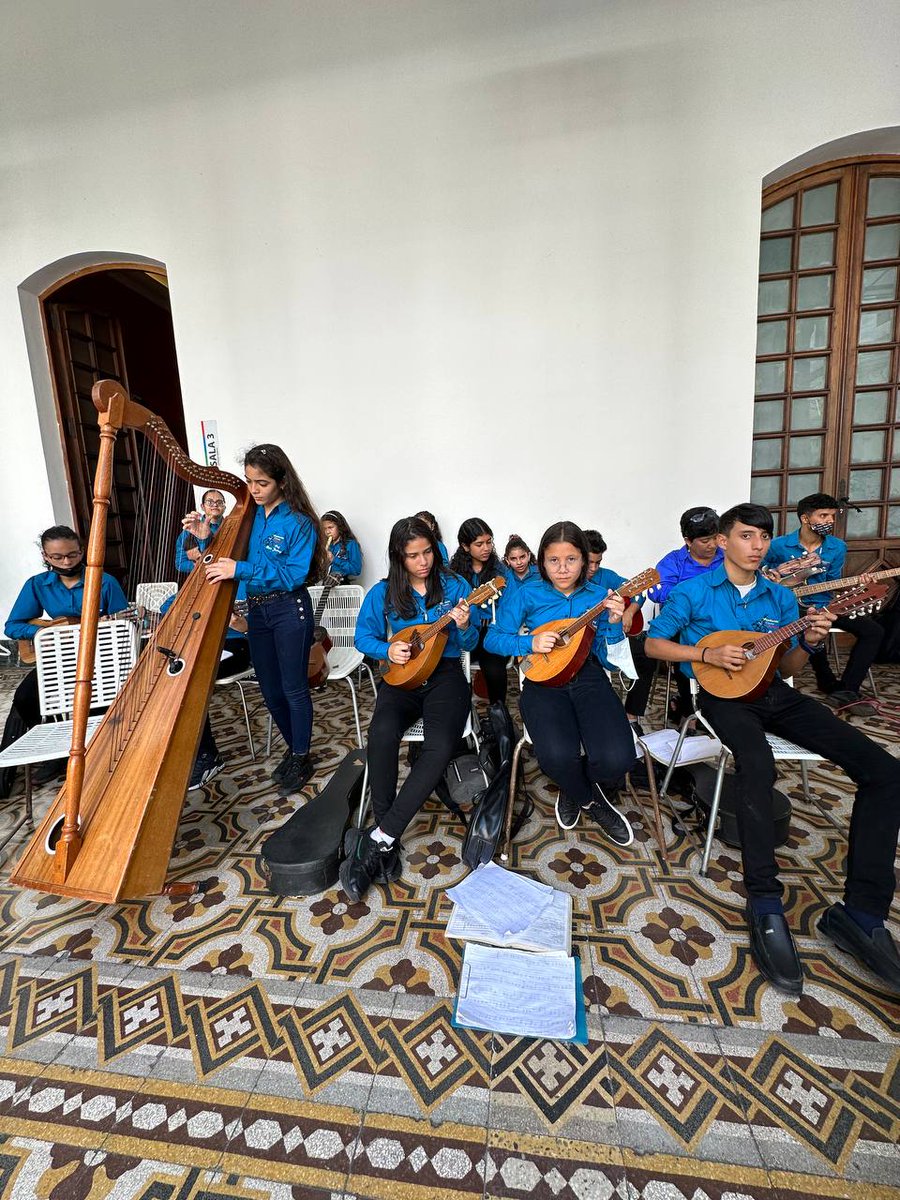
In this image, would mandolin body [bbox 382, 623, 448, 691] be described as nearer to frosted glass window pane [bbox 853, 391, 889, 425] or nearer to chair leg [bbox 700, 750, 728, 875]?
chair leg [bbox 700, 750, 728, 875]

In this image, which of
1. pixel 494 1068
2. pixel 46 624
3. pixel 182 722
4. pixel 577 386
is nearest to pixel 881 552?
pixel 577 386

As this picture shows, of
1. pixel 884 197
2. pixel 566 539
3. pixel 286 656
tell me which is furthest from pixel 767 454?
pixel 286 656

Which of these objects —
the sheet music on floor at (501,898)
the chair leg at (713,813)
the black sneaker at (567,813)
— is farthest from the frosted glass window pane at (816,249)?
the sheet music on floor at (501,898)

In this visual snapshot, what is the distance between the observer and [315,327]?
4.61 meters

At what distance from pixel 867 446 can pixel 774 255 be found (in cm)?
181

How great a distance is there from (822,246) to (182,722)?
5826 millimetres

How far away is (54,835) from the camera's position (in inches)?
64.2

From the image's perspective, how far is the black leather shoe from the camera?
142 cm

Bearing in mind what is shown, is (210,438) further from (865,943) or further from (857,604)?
(865,943)

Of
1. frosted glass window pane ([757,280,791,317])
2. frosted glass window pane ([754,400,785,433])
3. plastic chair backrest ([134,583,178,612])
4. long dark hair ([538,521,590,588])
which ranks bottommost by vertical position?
plastic chair backrest ([134,583,178,612])

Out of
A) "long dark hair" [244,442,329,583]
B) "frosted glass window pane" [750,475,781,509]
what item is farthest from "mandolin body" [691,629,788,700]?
"frosted glass window pane" [750,475,781,509]

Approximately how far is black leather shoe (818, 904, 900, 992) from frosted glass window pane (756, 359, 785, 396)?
4.28 metres

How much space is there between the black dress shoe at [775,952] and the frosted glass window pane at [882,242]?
5229mm

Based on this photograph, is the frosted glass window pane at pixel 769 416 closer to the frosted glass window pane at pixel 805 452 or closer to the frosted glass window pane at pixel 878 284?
the frosted glass window pane at pixel 805 452
